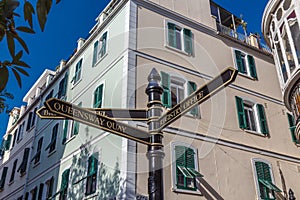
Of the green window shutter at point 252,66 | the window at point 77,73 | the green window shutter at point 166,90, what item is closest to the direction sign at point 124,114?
the green window shutter at point 166,90

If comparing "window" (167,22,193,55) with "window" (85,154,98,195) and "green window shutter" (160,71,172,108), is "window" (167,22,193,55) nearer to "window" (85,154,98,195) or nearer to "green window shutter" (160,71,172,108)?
"green window shutter" (160,71,172,108)

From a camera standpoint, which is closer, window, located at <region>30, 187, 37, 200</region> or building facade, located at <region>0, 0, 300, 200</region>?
building facade, located at <region>0, 0, 300, 200</region>

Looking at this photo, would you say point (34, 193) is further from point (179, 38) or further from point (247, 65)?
point (247, 65)

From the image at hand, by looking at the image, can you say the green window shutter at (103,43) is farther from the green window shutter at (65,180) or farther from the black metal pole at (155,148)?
the black metal pole at (155,148)

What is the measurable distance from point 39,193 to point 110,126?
13713 mm

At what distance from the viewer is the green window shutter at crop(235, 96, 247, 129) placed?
45.6 ft

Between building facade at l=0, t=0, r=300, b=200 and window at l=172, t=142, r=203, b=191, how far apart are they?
0.13 feet

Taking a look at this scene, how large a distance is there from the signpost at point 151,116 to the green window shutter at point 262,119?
11338 millimetres

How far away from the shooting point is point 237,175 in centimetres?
1252

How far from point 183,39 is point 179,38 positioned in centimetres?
19

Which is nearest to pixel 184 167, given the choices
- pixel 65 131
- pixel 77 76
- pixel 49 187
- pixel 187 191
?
pixel 187 191

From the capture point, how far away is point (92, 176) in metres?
11.7

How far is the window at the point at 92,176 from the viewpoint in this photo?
453 inches

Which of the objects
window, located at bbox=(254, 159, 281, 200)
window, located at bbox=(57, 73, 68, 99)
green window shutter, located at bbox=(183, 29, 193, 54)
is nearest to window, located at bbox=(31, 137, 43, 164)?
window, located at bbox=(57, 73, 68, 99)
